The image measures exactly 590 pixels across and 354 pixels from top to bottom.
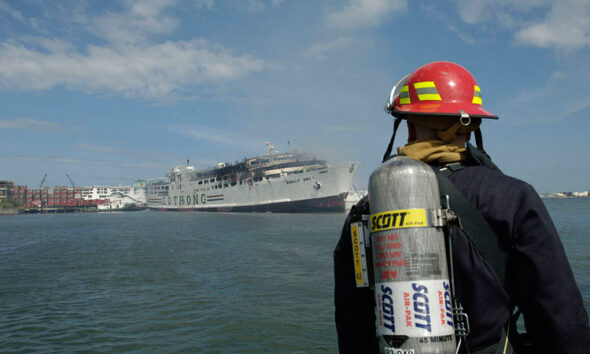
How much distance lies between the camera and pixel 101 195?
129m

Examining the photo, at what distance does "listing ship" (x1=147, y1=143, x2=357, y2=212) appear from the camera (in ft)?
159

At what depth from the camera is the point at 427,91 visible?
154cm

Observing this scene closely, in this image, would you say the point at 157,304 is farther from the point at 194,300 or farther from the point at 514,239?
the point at 514,239

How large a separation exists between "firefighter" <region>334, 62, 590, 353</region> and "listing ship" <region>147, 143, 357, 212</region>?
151ft

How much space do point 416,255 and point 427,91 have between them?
25.3 inches

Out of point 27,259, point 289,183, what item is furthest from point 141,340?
point 289,183

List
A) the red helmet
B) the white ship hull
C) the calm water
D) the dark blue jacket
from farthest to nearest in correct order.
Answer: the white ship hull < the calm water < the red helmet < the dark blue jacket

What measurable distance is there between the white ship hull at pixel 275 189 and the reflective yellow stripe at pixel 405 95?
151 ft

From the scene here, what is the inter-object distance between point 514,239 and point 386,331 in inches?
20.1

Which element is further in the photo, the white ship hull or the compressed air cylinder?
the white ship hull

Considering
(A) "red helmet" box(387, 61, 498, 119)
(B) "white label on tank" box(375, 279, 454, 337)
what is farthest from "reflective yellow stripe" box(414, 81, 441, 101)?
(B) "white label on tank" box(375, 279, 454, 337)

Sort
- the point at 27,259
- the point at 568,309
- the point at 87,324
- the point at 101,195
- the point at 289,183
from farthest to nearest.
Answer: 1. the point at 101,195
2. the point at 289,183
3. the point at 27,259
4. the point at 87,324
5. the point at 568,309

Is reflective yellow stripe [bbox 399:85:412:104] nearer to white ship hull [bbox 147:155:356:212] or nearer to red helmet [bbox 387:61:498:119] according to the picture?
red helmet [bbox 387:61:498:119]

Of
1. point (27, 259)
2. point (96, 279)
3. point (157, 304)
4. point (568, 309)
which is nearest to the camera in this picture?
point (568, 309)
